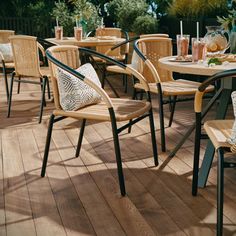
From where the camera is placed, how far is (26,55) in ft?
16.0

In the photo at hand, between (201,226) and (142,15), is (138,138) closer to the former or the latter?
(201,226)

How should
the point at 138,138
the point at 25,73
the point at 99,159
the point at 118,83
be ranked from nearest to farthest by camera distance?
the point at 99,159, the point at 138,138, the point at 25,73, the point at 118,83

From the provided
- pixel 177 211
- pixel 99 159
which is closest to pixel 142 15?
pixel 99 159

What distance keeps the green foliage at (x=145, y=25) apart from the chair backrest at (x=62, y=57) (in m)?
4.03

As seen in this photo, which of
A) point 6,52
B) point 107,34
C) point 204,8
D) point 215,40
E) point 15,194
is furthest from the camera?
point 107,34

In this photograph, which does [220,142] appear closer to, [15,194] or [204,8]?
[15,194]

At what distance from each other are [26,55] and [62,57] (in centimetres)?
151

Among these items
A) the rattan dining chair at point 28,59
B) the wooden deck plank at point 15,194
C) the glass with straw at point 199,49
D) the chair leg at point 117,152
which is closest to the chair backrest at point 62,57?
the chair leg at point 117,152

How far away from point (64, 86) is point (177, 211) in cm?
107

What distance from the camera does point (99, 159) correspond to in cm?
372

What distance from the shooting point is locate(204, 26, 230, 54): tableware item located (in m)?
3.38

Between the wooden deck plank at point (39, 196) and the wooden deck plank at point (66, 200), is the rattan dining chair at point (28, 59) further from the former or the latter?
the wooden deck plank at point (66, 200)

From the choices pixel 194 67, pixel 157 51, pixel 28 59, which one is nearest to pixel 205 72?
pixel 194 67

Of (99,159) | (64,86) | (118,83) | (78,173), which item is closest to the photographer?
(64,86)
